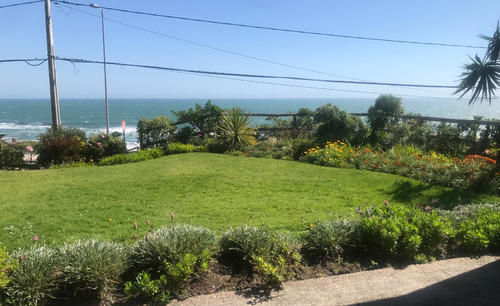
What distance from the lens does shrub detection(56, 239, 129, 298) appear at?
2926 mm

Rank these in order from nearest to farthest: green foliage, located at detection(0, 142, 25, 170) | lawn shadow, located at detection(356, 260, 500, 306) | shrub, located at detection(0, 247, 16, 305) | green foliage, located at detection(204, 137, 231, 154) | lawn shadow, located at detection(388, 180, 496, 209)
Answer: shrub, located at detection(0, 247, 16, 305)
lawn shadow, located at detection(356, 260, 500, 306)
lawn shadow, located at detection(388, 180, 496, 209)
green foliage, located at detection(0, 142, 25, 170)
green foliage, located at detection(204, 137, 231, 154)

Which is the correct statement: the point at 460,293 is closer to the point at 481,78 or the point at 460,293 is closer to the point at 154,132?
the point at 481,78

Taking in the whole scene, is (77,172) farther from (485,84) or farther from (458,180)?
(485,84)

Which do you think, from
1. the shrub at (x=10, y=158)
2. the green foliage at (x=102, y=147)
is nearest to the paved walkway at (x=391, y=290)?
the green foliage at (x=102, y=147)

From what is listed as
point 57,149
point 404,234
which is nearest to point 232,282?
point 404,234

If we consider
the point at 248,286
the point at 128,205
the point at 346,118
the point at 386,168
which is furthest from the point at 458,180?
the point at 128,205

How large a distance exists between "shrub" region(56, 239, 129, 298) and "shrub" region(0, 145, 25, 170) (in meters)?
10.5

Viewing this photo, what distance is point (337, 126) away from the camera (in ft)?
41.3

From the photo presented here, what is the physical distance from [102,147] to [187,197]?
299 inches

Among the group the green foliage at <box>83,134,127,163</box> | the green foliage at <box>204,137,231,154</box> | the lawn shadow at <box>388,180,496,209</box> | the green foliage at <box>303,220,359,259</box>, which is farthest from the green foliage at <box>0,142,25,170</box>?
the lawn shadow at <box>388,180,496,209</box>

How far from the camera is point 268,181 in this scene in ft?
27.5

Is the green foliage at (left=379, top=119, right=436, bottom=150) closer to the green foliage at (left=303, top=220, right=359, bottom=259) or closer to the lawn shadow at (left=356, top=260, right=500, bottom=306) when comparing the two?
the green foliage at (left=303, top=220, right=359, bottom=259)

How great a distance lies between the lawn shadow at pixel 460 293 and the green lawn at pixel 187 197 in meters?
2.33

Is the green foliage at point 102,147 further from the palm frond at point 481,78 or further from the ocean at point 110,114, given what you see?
the palm frond at point 481,78
